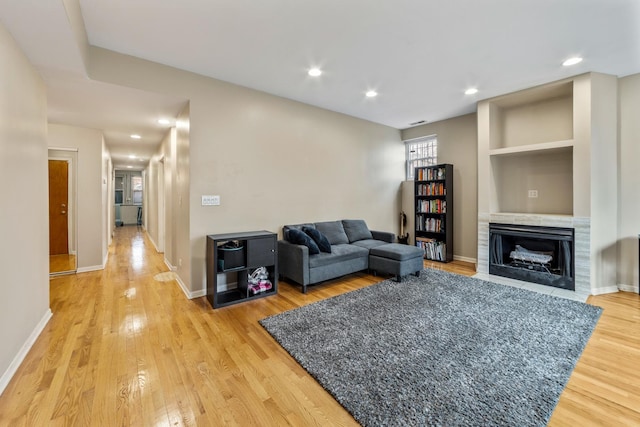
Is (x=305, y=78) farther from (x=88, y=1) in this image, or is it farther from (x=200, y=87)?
(x=88, y=1)

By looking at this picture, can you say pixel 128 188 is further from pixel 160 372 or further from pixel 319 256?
pixel 160 372

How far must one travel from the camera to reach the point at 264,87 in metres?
3.78

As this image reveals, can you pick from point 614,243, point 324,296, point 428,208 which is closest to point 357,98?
point 428,208

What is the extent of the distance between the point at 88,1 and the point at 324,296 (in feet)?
11.7

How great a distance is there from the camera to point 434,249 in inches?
209

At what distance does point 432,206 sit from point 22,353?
582cm

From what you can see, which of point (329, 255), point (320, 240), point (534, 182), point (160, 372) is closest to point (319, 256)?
point (329, 255)

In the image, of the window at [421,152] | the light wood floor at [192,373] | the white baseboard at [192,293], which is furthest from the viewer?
the window at [421,152]

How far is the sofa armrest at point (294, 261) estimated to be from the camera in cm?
354

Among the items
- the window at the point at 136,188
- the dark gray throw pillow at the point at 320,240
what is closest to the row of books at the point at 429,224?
the dark gray throw pillow at the point at 320,240

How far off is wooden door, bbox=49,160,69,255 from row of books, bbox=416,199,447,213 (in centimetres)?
689

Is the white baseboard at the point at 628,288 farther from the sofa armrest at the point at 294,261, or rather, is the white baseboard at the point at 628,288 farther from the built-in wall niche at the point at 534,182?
the sofa armrest at the point at 294,261

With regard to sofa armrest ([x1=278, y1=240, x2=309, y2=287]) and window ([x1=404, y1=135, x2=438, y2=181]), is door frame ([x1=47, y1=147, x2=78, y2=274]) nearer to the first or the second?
sofa armrest ([x1=278, y1=240, x2=309, y2=287])

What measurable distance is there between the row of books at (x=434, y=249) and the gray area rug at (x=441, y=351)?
66.3 inches
